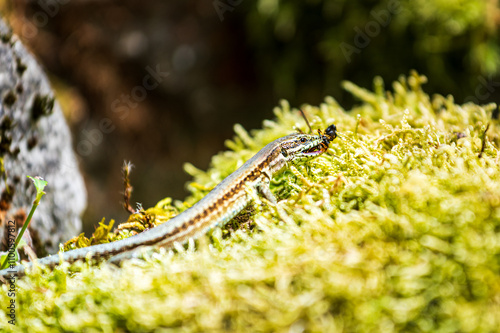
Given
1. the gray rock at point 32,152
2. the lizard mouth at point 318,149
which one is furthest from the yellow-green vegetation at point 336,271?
the gray rock at point 32,152

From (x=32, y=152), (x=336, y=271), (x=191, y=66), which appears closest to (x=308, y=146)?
(x=336, y=271)

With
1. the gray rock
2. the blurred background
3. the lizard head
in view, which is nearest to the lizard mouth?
the lizard head

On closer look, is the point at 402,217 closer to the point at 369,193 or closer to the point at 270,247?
the point at 369,193

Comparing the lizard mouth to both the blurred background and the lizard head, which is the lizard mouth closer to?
the lizard head

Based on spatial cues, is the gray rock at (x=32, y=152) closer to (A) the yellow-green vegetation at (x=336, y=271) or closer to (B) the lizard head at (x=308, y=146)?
(A) the yellow-green vegetation at (x=336, y=271)

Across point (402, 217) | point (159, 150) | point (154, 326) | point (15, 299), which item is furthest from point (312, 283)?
point (159, 150)

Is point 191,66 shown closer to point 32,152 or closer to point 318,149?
point 32,152
